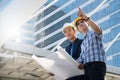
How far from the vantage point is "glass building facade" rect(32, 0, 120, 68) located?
2472 inches

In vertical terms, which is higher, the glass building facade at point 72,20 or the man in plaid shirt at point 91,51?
the glass building facade at point 72,20

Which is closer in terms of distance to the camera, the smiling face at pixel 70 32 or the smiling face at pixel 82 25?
the smiling face at pixel 82 25

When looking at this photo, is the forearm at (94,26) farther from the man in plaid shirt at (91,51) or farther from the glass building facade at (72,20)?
the glass building facade at (72,20)

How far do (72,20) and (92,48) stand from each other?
224 ft

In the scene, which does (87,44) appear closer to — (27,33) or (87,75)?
(87,75)

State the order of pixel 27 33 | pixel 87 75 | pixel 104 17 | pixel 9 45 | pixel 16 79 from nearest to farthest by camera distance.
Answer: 1. pixel 87 75
2. pixel 9 45
3. pixel 16 79
4. pixel 104 17
5. pixel 27 33

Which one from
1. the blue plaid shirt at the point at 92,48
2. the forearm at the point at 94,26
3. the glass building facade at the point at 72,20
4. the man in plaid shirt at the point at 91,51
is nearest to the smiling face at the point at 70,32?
the man in plaid shirt at the point at 91,51

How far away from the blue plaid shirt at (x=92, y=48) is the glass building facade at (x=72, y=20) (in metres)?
54.4

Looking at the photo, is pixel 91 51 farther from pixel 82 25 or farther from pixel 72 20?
pixel 72 20

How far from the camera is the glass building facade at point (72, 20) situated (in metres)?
62.8

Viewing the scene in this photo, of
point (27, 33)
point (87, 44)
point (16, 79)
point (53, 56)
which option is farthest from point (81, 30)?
point (27, 33)

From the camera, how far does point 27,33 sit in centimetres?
7769

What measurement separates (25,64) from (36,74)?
2.53ft

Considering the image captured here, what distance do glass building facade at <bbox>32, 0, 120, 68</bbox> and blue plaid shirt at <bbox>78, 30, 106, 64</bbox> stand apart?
2140 inches
